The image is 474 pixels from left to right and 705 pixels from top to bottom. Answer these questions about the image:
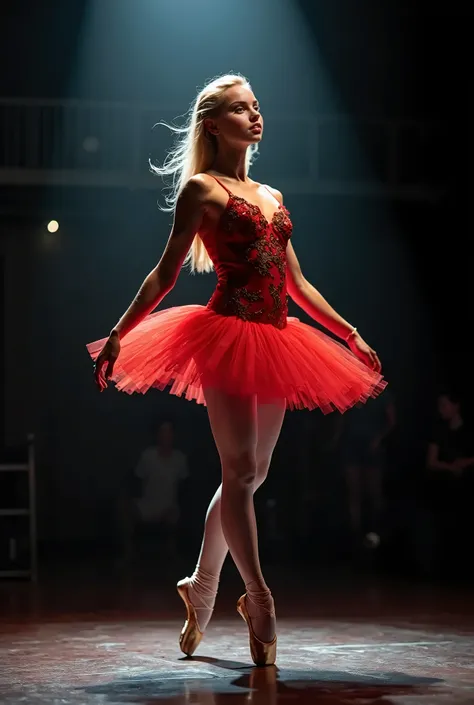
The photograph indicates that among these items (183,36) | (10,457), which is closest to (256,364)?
(10,457)

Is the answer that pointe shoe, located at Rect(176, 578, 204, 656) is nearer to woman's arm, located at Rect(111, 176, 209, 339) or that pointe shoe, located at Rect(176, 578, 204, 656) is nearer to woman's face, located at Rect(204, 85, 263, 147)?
woman's arm, located at Rect(111, 176, 209, 339)

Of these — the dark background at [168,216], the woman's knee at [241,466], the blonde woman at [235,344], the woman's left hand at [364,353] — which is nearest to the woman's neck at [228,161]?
the blonde woman at [235,344]

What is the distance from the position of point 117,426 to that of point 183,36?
338 centimetres

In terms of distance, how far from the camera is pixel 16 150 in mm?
8953

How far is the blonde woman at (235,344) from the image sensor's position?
9.43 feet

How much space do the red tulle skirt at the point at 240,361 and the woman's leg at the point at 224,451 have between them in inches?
1.5

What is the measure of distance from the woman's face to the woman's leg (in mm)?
705

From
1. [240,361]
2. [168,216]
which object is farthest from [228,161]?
[168,216]

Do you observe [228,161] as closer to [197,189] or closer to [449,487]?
[197,189]

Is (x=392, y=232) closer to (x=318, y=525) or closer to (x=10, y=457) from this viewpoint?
(x=318, y=525)

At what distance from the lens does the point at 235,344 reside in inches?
114

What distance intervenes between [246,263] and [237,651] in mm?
1109

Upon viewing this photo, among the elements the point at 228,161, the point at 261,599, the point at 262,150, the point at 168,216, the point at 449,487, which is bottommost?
the point at 261,599

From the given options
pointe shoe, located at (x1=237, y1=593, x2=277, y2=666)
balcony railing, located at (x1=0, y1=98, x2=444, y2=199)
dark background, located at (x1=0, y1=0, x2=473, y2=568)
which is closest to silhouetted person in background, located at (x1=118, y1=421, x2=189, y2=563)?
dark background, located at (x1=0, y1=0, x2=473, y2=568)
